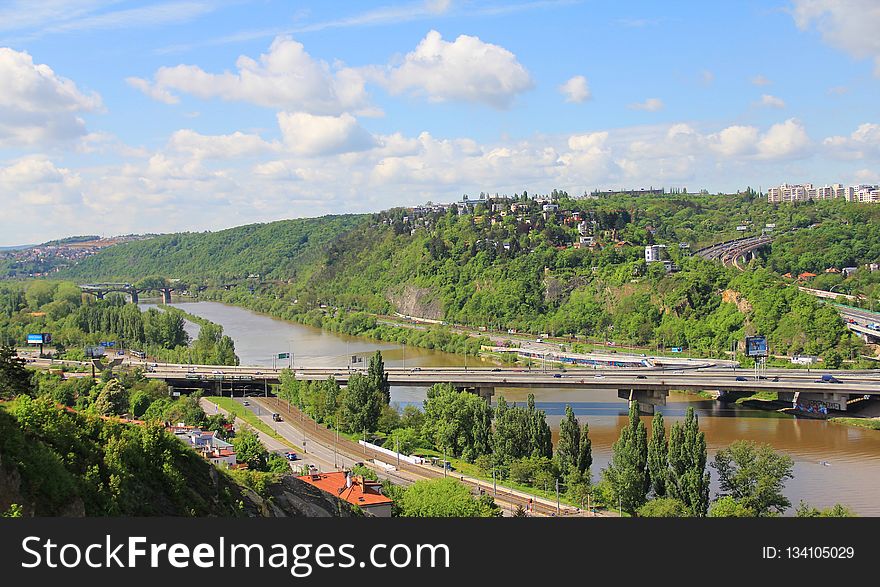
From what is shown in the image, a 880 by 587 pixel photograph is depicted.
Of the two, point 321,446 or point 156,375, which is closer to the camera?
point 321,446

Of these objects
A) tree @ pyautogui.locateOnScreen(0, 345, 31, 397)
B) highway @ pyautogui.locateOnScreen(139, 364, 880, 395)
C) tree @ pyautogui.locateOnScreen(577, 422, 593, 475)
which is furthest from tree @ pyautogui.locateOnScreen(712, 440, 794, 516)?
highway @ pyautogui.locateOnScreen(139, 364, 880, 395)

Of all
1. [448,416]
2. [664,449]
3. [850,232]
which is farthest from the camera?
[850,232]

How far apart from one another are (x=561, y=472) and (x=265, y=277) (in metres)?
104

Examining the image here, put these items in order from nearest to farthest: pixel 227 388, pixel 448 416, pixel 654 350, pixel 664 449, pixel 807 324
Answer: pixel 664 449
pixel 448 416
pixel 227 388
pixel 807 324
pixel 654 350

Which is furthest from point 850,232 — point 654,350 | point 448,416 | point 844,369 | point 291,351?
point 448,416

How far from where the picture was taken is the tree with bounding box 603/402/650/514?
72.8 feet

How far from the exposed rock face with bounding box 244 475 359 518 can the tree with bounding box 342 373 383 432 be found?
1631 cm

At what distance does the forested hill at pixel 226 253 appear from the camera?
443 ft

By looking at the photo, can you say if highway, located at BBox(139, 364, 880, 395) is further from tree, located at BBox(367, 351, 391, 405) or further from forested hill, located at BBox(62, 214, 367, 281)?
forested hill, located at BBox(62, 214, 367, 281)

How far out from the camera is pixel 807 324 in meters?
51.2

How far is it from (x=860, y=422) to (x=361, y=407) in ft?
58.3

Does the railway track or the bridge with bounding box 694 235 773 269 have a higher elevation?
the bridge with bounding box 694 235 773 269

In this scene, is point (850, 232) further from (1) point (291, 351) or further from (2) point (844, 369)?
(1) point (291, 351)

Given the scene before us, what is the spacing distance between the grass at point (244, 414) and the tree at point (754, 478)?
1393 centimetres
